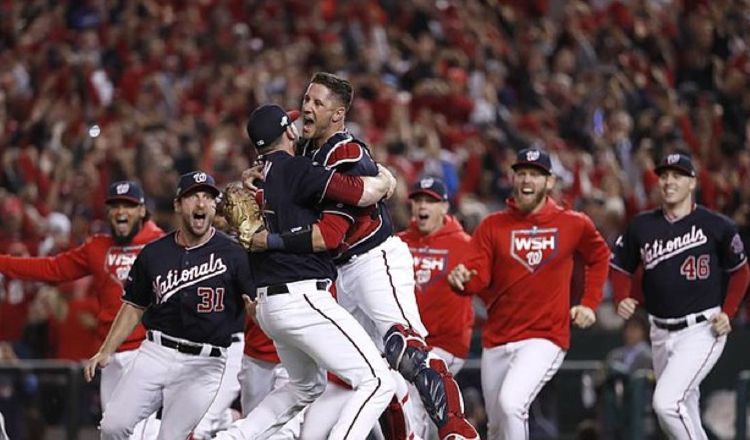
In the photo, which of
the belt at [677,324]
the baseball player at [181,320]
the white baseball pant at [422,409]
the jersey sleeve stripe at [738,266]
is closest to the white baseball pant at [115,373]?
the baseball player at [181,320]

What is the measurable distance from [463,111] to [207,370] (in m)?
9.78

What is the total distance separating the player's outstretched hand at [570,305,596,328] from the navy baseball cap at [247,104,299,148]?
2612mm

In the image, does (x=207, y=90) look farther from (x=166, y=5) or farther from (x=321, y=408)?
(x=321, y=408)

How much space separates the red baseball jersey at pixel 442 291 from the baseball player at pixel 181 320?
74.4 inches

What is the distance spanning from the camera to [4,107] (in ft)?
63.2

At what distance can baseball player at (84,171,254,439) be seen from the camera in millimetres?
10422

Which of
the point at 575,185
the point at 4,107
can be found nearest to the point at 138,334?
the point at 575,185

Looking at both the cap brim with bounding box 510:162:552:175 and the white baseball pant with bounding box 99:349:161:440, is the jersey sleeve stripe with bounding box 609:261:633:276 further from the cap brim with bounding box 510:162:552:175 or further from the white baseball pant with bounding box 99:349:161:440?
the white baseball pant with bounding box 99:349:161:440

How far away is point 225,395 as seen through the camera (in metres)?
12.0

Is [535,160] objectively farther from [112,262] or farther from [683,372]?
[112,262]

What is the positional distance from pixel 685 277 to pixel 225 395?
3.39 meters

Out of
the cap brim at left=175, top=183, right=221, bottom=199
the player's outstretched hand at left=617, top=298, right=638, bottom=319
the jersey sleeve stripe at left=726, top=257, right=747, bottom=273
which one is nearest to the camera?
the cap brim at left=175, top=183, right=221, bottom=199

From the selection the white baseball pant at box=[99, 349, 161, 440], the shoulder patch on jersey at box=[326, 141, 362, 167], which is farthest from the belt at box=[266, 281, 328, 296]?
the white baseball pant at box=[99, 349, 161, 440]

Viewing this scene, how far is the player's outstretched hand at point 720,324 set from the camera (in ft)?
36.7
